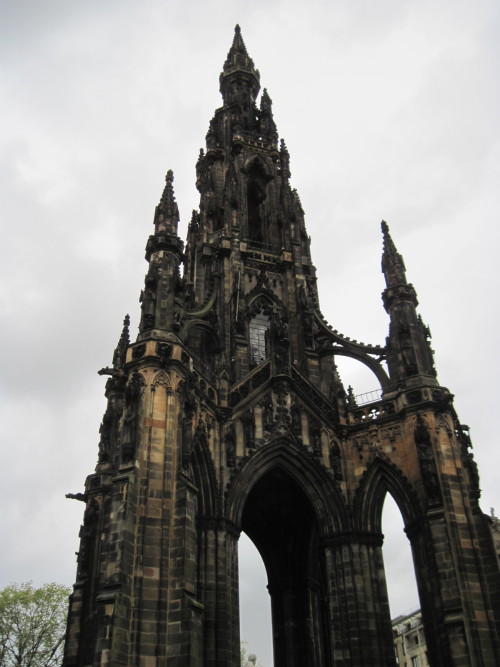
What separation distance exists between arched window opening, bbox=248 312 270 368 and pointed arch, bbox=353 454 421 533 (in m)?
6.95

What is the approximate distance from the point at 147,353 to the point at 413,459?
8.55m

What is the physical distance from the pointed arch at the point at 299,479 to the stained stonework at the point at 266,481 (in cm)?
5

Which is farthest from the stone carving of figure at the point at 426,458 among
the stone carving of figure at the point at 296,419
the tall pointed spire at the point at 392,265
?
the tall pointed spire at the point at 392,265

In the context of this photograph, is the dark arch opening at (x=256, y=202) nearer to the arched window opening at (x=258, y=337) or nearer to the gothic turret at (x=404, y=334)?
the arched window opening at (x=258, y=337)

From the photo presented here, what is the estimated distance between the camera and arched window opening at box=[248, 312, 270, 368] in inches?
1064

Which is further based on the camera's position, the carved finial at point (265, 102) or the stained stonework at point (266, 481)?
the carved finial at point (265, 102)

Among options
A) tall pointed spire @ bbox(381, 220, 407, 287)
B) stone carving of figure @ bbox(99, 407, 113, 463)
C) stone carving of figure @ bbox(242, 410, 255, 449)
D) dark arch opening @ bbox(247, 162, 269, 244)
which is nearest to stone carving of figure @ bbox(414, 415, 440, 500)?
stone carving of figure @ bbox(242, 410, 255, 449)

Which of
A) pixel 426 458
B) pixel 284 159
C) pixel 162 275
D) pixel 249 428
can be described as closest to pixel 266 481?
pixel 249 428

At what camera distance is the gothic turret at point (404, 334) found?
22.1m

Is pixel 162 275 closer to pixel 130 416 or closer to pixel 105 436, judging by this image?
pixel 130 416

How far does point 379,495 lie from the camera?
21359 millimetres

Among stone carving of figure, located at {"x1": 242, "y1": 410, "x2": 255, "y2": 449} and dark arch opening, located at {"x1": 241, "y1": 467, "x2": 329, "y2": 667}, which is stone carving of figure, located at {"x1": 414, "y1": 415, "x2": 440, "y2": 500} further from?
stone carving of figure, located at {"x1": 242, "y1": 410, "x2": 255, "y2": 449}

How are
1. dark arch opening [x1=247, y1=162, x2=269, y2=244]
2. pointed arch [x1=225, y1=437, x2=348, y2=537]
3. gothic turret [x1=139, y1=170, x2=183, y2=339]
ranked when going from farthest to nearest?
dark arch opening [x1=247, y1=162, x2=269, y2=244], pointed arch [x1=225, y1=437, x2=348, y2=537], gothic turret [x1=139, y1=170, x2=183, y2=339]

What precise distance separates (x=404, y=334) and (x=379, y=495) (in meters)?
5.29
